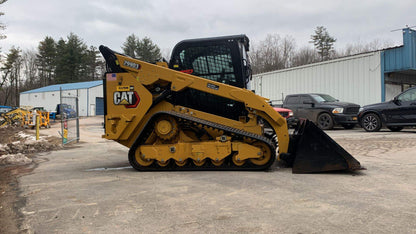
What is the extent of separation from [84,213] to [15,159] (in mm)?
4970

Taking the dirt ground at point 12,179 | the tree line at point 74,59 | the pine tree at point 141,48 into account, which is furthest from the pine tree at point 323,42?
the dirt ground at point 12,179

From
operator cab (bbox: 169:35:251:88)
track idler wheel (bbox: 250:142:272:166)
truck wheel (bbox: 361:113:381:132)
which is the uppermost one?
operator cab (bbox: 169:35:251:88)

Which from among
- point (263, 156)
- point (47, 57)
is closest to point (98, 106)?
point (47, 57)

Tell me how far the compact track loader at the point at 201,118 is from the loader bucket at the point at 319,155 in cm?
2

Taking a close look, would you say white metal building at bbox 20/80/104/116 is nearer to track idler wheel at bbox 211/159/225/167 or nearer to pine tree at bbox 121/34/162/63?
pine tree at bbox 121/34/162/63

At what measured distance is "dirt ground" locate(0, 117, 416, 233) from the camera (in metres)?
2.80

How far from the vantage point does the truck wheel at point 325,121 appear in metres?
13.8

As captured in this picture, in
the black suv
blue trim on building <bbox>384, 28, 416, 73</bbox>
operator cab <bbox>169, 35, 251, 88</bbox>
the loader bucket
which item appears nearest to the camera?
the loader bucket

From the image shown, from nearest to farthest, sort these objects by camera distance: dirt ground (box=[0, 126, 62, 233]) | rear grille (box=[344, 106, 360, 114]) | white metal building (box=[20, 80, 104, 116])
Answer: dirt ground (box=[0, 126, 62, 233])
rear grille (box=[344, 106, 360, 114])
white metal building (box=[20, 80, 104, 116])

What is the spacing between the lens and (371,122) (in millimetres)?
12156

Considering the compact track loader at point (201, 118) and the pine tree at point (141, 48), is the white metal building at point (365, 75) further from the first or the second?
the pine tree at point (141, 48)

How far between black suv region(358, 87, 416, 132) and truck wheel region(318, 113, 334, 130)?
1436 mm

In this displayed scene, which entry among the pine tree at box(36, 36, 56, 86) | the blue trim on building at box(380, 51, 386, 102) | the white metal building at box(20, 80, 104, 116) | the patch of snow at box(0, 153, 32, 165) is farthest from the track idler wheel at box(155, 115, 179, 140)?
the pine tree at box(36, 36, 56, 86)

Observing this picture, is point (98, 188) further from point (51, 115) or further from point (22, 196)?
point (51, 115)
